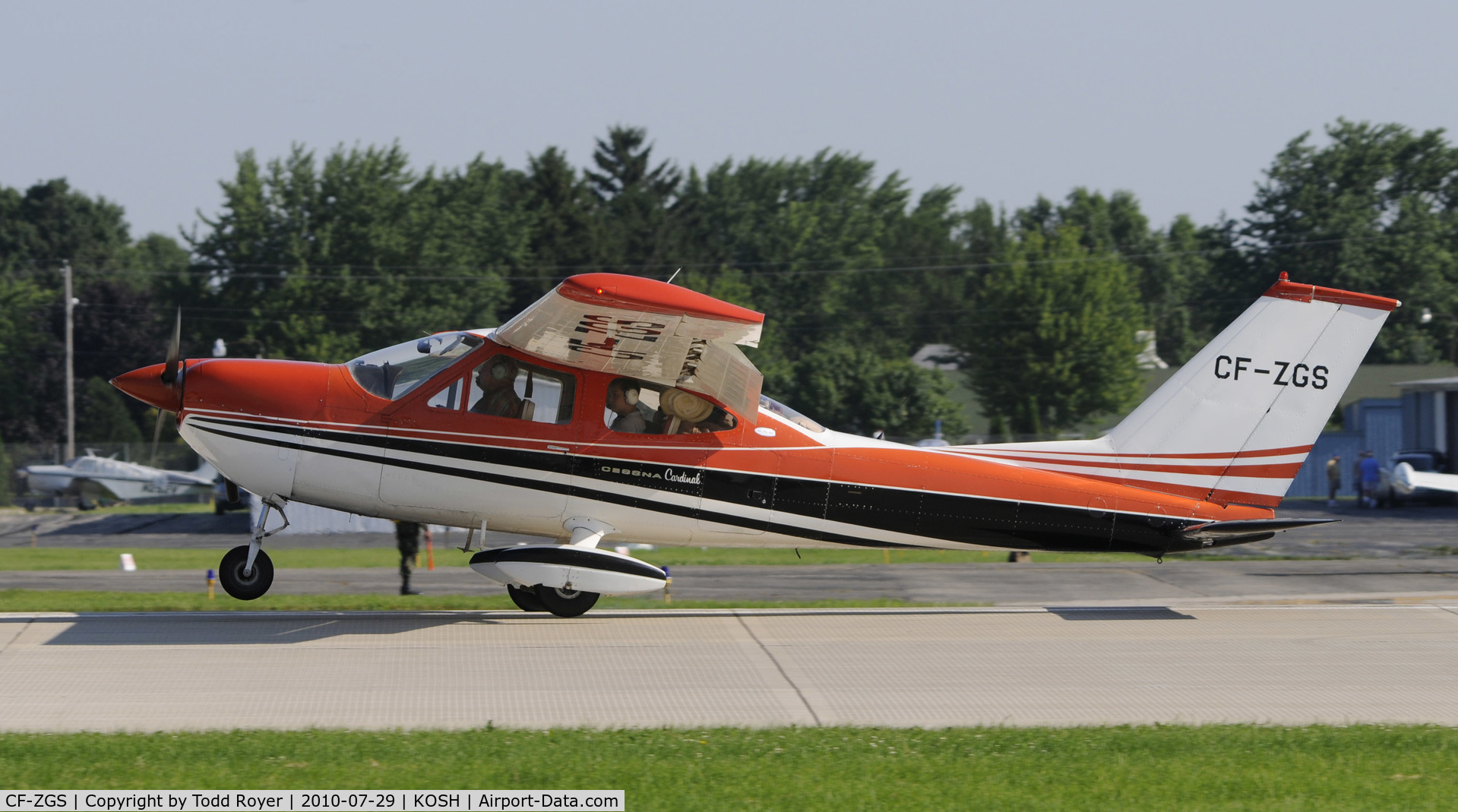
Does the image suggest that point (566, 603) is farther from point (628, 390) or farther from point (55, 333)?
point (55, 333)

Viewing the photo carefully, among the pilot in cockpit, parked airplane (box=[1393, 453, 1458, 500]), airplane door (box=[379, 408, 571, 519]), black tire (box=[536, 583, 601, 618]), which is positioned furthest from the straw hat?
parked airplane (box=[1393, 453, 1458, 500])

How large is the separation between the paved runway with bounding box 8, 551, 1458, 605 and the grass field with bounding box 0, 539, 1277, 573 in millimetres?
1341

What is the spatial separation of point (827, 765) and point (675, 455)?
4.79 meters

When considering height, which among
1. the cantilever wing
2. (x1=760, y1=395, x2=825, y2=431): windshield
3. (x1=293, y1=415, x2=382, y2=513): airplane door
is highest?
the cantilever wing

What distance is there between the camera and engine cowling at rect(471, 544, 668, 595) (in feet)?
32.9

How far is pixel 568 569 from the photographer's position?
10078 millimetres

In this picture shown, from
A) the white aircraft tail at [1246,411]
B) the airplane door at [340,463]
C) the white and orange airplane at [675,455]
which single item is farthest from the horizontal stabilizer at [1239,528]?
the airplane door at [340,463]

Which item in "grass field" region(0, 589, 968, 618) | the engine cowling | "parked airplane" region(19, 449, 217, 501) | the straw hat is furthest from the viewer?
"parked airplane" region(19, 449, 217, 501)

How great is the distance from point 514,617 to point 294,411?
259 cm

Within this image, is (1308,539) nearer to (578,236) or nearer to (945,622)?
(945,622)

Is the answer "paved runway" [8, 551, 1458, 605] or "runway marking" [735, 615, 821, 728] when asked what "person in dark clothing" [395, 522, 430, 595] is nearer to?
"paved runway" [8, 551, 1458, 605]

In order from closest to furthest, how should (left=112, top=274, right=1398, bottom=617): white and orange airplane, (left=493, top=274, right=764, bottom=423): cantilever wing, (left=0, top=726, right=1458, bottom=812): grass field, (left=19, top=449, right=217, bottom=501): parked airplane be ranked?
(left=0, top=726, right=1458, bottom=812): grass field
(left=493, top=274, right=764, bottom=423): cantilever wing
(left=112, top=274, right=1398, bottom=617): white and orange airplane
(left=19, top=449, right=217, bottom=501): parked airplane

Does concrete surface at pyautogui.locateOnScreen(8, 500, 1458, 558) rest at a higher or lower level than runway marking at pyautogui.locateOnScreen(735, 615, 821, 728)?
lower

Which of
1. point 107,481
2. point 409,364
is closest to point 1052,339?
point 107,481
